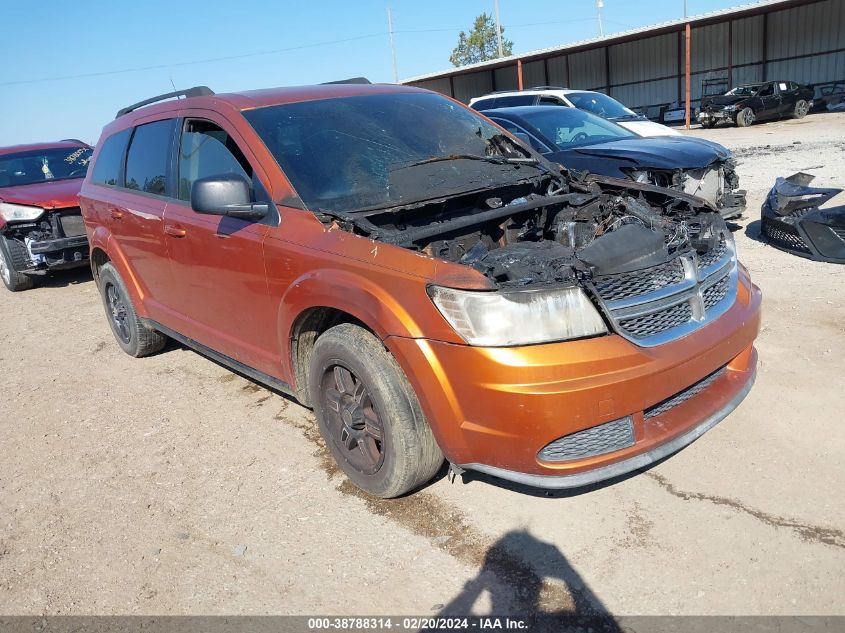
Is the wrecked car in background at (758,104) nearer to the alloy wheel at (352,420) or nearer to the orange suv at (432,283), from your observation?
the orange suv at (432,283)

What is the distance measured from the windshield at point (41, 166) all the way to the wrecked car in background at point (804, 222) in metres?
9.03

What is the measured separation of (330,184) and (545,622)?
7.31ft

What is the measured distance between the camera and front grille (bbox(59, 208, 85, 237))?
28.1 ft

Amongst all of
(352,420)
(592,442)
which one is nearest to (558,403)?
(592,442)

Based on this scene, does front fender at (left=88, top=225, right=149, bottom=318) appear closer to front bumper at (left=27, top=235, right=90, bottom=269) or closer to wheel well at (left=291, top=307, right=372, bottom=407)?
wheel well at (left=291, top=307, right=372, bottom=407)

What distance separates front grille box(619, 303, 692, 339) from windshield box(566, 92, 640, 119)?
936 centimetres

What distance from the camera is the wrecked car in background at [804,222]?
6.13 meters

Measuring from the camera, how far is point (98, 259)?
571 centimetres

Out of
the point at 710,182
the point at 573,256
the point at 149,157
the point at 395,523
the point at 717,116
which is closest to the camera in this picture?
the point at 573,256

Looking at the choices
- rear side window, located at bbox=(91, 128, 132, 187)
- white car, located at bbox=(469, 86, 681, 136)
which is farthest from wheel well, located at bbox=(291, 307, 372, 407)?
white car, located at bbox=(469, 86, 681, 136)

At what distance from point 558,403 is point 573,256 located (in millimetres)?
725

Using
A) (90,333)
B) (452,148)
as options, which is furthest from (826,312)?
(90,333)

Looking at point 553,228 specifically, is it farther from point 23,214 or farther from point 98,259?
point 23,214

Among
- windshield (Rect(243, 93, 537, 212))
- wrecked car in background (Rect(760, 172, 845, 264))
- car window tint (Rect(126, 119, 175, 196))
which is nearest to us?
windshield (Rect(243, 93, 537, 212))
